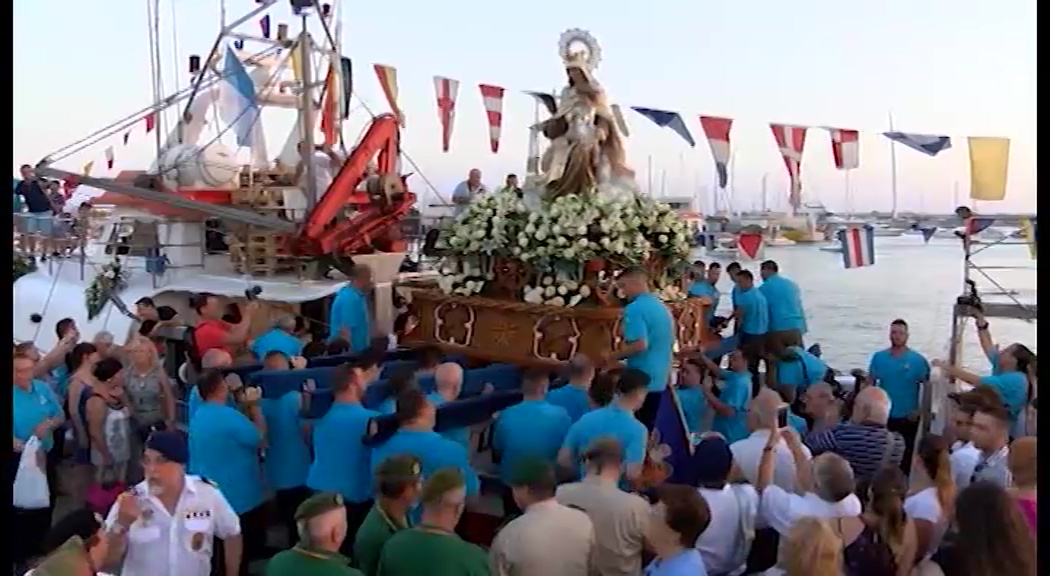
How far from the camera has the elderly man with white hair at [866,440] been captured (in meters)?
4.61

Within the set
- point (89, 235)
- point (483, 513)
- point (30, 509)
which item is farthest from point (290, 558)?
point (89, 235)

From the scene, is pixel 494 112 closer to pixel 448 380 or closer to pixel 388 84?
pixel 388 84

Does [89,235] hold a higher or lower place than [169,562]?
higher

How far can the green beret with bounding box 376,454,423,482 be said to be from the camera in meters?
3.81

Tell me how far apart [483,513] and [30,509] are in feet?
7.76

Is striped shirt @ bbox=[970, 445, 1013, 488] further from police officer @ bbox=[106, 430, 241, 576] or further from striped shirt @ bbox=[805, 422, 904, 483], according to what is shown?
police officer @ bbox=[106, 430, 241, 576]

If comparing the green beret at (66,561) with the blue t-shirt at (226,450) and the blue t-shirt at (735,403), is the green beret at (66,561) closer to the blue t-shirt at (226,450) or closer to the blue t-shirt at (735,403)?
the blue t-shirt at (226,450)

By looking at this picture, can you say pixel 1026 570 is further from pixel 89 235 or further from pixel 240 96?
pixel 89 235

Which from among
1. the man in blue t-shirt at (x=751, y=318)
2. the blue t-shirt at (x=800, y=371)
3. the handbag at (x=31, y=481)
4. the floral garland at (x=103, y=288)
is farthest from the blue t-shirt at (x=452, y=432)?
the floral garland at (x=103, y=288)

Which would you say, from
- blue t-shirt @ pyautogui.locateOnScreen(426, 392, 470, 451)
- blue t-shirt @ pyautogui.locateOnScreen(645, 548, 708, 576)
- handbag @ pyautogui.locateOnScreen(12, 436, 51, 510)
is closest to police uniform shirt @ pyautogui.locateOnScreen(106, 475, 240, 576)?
blue t-shirt @ pyautogui.locateOnScreen(426, 392, 470, 451)

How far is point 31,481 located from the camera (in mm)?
5480

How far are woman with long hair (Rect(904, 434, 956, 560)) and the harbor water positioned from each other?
609cm

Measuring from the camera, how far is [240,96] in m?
12.1

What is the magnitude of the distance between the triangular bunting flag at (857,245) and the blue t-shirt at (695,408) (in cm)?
391
